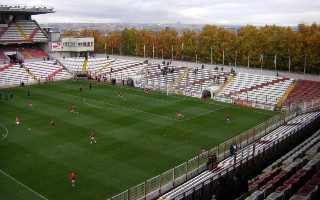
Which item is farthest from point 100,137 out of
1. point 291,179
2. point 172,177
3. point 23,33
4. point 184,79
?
point 23,33

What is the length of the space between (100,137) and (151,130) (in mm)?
4636

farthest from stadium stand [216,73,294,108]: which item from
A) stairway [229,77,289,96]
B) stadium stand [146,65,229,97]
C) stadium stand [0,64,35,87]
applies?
stadium stand [0,64,35,87]

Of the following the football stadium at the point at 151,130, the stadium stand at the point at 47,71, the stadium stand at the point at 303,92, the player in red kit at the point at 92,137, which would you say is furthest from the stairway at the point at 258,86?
the stadium stand at the point at 47,71

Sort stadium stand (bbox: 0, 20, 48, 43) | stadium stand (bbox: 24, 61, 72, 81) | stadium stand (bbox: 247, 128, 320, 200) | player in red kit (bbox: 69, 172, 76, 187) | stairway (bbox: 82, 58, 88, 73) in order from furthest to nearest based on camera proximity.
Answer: stadium stand (bbox: 0, 20, 48, 43) → stairway (bbox: 82, 58, 88, 73) → stadium stand (bbox: 24, 61, 72, 81) → player in red kit (bbox: 69, 172, 76, 187) → stadium stand (bbox: 247, 128, 320, 200)

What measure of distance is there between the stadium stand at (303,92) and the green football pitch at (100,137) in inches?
214

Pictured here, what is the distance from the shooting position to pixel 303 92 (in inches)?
1807

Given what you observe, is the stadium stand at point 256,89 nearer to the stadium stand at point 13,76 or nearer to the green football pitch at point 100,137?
the green football pitch at point 100,137

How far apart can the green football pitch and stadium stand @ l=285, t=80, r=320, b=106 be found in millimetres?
5442

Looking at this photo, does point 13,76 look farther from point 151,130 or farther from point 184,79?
point 151,130

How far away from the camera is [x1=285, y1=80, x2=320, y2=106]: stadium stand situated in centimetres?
4366

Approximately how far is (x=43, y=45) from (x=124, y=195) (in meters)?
62.0

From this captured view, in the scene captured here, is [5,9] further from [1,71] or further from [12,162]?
[12,162]

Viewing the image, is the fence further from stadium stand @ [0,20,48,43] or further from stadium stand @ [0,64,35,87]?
stadium stand @ [0,20,48,43]

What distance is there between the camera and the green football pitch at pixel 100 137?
22.5 meters
